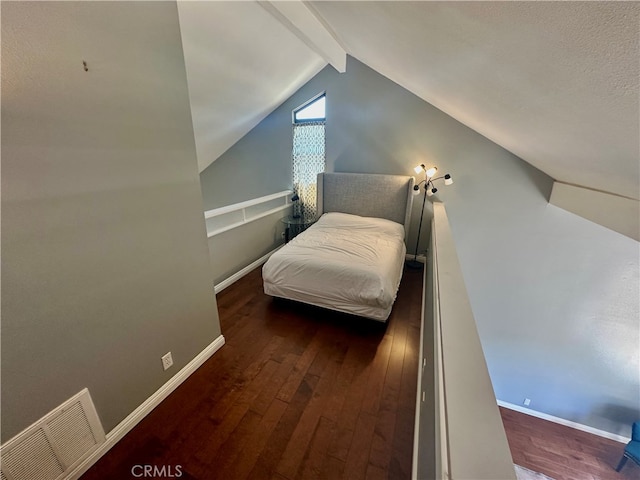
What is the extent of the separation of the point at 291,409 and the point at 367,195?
289 cm

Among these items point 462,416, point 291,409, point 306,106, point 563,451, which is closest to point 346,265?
point 291,409

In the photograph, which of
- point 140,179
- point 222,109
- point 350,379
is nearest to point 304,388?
point 350,379

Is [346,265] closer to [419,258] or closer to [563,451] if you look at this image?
[419,258]

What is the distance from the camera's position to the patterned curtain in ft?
13.6

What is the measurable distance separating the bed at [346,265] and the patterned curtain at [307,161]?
96cm

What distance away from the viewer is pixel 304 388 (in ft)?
5.90

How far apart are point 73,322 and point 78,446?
649 mm

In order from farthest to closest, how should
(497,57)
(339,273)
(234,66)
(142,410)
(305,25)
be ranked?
(234,66), (339,273), (305,25), (142,410), (497,57)

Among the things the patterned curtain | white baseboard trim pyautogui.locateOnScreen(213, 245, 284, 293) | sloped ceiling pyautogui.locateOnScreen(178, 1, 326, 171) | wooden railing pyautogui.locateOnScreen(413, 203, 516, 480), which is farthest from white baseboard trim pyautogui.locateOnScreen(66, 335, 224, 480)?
the patterned curtain

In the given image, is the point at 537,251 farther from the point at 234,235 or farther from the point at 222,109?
the point at 222,109

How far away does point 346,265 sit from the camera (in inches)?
90.6

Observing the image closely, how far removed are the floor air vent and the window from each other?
3.52 m

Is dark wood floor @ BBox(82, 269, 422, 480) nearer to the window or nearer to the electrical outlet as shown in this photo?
the electrical outlet

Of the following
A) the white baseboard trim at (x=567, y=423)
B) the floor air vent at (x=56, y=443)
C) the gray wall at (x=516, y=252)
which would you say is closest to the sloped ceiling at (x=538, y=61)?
the gray wall at (x=516, y=252)
